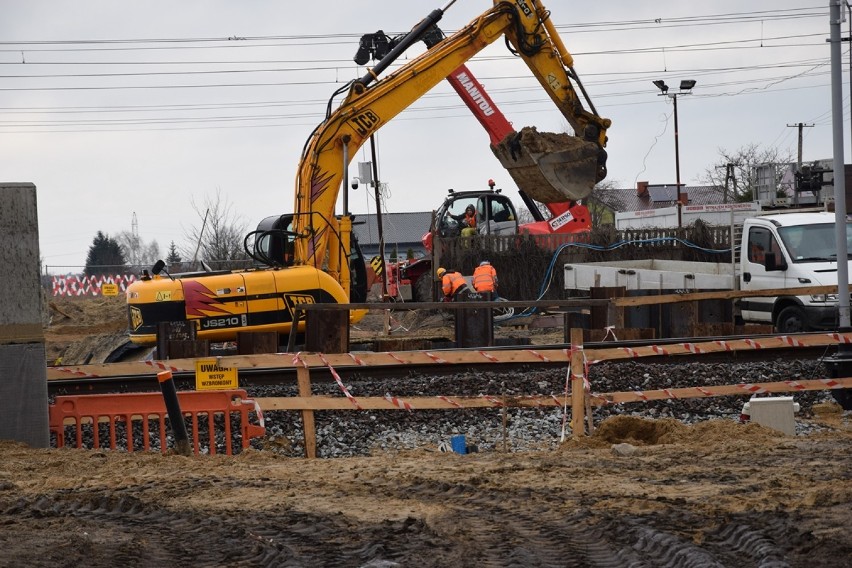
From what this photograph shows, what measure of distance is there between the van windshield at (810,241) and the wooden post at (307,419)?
10245 mm

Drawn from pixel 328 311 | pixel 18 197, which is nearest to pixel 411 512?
pixel 18 197

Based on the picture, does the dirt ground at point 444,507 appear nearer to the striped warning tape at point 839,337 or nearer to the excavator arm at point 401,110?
the striped warning tape at point 839,337

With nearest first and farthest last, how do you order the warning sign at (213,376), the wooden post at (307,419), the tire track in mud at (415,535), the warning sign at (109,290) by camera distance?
the tire track in mud at (415,535)
the wooden post at (307,419)
the warning sign at (213,376)
the warning sign at (109,290)

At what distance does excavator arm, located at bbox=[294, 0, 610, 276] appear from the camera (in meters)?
17.2

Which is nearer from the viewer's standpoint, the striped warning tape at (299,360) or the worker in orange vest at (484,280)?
the striped warning tape at (299,360)

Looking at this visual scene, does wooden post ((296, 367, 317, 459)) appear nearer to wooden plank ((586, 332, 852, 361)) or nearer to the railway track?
the railway track

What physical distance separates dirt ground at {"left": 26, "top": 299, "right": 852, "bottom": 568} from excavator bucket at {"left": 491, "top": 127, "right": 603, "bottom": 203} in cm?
776

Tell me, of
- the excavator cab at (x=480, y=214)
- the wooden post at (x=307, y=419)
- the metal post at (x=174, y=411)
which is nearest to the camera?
the metal post at (x=174, y=411)

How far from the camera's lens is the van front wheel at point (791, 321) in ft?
56.6

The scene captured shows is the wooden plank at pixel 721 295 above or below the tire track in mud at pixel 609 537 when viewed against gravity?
above

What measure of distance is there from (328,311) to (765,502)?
9563 mm

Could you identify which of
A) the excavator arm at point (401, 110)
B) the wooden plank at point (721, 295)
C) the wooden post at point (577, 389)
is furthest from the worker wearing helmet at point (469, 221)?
the wooden post at point (577, 389)

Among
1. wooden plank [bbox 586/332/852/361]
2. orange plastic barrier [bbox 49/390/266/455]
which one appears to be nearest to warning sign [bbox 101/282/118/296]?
orange plastic barrier [bbox 49/390/266/455]

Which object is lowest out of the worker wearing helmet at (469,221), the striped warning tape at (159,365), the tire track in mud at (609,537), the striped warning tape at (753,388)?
the tire track in mud at (609,537)
